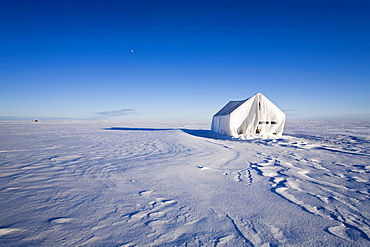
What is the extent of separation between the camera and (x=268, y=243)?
2283 millimetres

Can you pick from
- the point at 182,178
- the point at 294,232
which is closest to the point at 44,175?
the point at 182,178

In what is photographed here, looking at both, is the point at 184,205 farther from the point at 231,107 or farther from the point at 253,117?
the point at 231,107

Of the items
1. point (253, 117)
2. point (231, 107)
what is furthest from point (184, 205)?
point (231, 107)

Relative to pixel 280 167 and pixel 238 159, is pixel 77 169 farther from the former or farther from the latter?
pixel 280 167

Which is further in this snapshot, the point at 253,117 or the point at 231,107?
the point at 231,107

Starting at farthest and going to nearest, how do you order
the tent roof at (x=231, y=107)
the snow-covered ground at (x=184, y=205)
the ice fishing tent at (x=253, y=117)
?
the tent roof at (x=231, y=107) → the ice fishing tent at (x=253, y=117) → the snow-covered ground at (x=184, y=205)

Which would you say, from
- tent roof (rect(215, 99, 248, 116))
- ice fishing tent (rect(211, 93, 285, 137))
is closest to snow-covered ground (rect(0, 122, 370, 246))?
ice fishing tent (rect(211, 93, 285, 137))

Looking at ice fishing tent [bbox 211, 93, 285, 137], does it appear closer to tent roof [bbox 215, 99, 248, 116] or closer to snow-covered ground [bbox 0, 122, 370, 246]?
tent roof [bbox 215, 99, 248, 116]

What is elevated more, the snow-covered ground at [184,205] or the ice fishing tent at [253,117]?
the ice fishing tent at [253,117]

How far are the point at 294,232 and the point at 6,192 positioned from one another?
5.37m

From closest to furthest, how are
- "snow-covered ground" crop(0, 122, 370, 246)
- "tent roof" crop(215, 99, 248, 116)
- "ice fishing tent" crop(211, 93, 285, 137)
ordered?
"snow-covered ground" crop(0, 122, 370, 246) < "ice fishing tent" crop(211, 93, 285, 137) < "tent roof" crop(215, 99, 248, 116)

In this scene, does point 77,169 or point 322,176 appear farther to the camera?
point 77,169

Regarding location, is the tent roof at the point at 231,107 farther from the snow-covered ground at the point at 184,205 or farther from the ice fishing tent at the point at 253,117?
the snow-covered ground at the point at 184,205

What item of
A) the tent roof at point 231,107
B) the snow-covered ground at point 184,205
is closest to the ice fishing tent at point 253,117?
the tent roof at point 231,107
